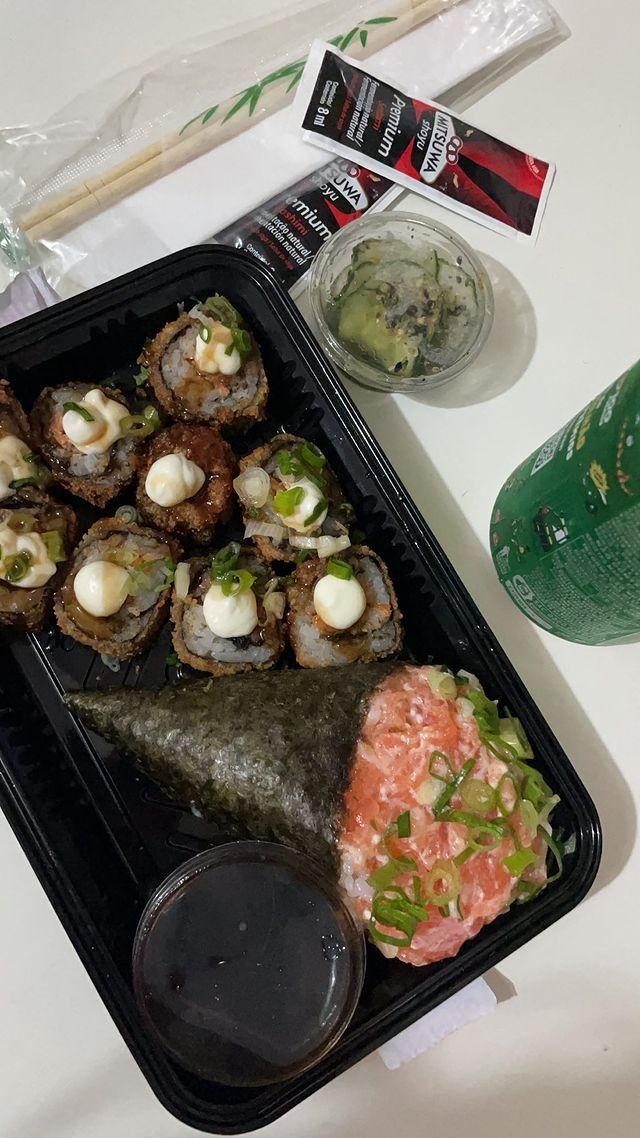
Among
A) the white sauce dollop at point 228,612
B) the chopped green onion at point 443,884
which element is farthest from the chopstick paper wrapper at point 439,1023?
the white sauce dollop at point 228,612

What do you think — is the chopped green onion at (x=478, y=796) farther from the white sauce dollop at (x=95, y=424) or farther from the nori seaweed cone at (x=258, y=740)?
the white sauce dollop at (x=95, y=424)

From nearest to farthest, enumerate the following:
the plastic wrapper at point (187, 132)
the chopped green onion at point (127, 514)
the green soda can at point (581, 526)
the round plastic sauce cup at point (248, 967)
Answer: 1. the green soda can at point (581, 526)
2. the round plastic sauce cup at point (248, 967)
3. the chopped green onion at point (127, 514)
4. the plastic wrapper at point (187, 132)

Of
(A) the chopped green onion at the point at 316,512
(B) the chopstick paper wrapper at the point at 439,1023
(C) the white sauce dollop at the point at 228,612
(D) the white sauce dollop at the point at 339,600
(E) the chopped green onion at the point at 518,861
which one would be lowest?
(B) the chopstick paper wrapper at the point at 439,1023

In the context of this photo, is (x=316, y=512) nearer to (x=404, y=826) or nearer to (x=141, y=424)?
(x=141, y=424)

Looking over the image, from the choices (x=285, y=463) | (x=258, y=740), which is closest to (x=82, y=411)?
(x=285, y=463)

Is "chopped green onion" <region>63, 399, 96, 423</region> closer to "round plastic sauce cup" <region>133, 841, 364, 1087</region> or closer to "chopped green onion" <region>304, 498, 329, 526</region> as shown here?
"chopped green onion" <region>304, 498, 329, 526</region>

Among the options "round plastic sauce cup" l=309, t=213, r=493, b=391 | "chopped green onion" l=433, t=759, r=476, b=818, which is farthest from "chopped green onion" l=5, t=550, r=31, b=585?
"chopped green onion" l=433, t=759, r=476, b=818
